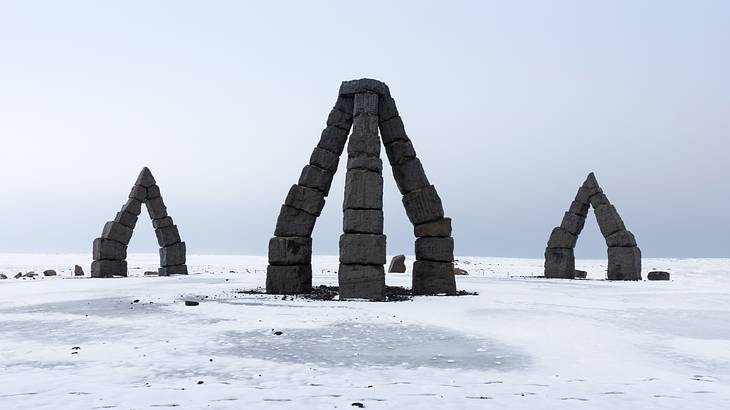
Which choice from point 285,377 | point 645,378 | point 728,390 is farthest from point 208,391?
point 728,390

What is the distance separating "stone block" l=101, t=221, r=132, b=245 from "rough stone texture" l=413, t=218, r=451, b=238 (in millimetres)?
15117

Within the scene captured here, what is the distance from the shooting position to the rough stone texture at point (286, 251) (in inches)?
611

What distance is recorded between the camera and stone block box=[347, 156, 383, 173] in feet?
45.9

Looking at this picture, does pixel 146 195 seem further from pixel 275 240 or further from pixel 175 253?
pixel 275 240

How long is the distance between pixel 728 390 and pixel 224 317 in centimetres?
738

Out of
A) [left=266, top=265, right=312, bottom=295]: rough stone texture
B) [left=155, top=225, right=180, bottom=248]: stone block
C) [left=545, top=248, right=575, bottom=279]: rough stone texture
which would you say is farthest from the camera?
[left=155, top=225, right=180, bottom=248]: stone block

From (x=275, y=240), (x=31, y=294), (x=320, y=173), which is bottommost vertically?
(x=31, y=294)

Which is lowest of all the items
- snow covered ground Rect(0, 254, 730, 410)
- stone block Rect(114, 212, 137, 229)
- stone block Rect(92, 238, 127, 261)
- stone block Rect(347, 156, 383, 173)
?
snow covered ground Rect(0, 254, 730, 410)

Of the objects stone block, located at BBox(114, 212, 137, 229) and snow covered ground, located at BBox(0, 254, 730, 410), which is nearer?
snow covered ground, located at BBox(0, 254, 730, 410)

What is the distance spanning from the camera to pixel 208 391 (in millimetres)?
5305

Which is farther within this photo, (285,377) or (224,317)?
(224,317)

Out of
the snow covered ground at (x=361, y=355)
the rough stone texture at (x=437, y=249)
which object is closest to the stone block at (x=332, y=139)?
the rough stone texture at (x=437, y=249)

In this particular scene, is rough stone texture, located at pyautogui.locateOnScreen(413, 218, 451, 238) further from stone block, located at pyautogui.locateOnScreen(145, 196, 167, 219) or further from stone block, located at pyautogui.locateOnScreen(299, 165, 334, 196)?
stone block, located at pyautogui.locateOnScreen(145, 196, 167, 219)

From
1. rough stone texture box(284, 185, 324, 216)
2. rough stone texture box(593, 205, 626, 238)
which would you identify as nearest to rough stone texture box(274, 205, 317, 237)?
rough stone texture box(284, 185, 324, 216)
